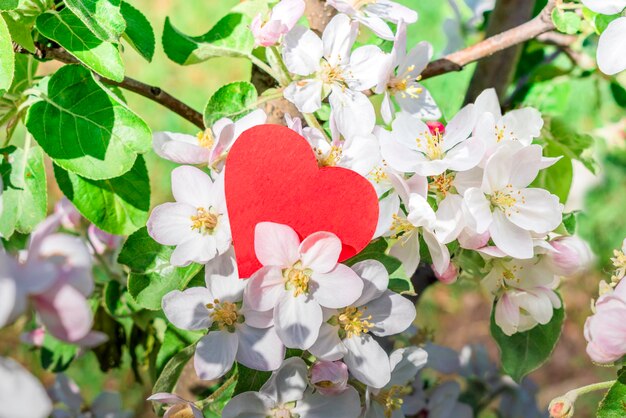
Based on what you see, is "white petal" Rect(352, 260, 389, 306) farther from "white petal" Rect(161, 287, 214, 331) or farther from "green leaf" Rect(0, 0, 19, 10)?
"green leaf" Rect(0, 0, 19, 10)

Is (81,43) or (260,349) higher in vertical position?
(81,43)

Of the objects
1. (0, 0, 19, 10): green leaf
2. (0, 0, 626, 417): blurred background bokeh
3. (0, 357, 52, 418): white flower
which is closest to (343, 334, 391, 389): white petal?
(0, 357, 52, 418): white flower

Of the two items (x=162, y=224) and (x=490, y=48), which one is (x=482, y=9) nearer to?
(x=490, y=48)

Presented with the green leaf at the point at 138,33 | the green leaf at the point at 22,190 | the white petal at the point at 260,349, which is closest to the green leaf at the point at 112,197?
the green leaf at the point at 22,190

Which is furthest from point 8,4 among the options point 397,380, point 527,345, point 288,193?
point 527,345

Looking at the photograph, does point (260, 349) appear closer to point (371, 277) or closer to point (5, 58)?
point (371, 277)

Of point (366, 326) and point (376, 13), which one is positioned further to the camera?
point (376, 13)

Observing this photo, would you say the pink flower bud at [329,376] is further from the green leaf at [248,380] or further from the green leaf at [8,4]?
the green leaf at [8,4]

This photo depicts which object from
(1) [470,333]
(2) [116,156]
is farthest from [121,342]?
(1) [470,333]
